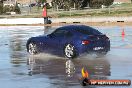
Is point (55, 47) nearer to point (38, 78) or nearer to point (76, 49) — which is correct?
point (76, 49)

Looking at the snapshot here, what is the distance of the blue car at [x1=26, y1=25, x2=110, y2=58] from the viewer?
19.7 metres

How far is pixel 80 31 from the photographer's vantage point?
799 inches

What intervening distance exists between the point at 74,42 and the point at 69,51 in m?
0.44

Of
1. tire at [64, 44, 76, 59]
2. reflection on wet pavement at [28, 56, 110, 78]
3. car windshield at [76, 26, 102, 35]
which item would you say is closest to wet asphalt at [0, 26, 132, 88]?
reflection on wet pavement at [28, 56, 110, 78]

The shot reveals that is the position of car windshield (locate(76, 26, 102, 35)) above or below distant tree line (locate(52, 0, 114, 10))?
above

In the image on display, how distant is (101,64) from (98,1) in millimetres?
78895

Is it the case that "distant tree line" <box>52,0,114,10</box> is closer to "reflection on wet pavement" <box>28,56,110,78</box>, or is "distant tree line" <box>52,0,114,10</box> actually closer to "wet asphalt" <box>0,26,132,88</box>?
"wet asphalt" <box>0,26,132,88</box>

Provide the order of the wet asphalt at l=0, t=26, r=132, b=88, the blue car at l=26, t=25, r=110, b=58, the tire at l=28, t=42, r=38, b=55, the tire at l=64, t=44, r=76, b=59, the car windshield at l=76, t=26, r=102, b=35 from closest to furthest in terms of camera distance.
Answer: the wet asphalt at l=0, t=26, r=132, b=88 → the blue car at l=26, t=25, r=110, b=58 → the tire at l=64, t=44, r=76, b=59 → the car windshield at l=76, t=26, r=102, b=35 → the tire at l=28, t=42, r=38, b=55

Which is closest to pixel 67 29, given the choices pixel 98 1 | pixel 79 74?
pixel 79 74

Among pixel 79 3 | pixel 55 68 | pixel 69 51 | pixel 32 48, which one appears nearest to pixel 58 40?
pixel 69 51

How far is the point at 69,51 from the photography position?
19.9 meters

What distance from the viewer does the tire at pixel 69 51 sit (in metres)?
19.8

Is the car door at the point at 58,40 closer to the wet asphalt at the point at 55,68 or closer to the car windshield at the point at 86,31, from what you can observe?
the wet asphalt at the point at 55,68

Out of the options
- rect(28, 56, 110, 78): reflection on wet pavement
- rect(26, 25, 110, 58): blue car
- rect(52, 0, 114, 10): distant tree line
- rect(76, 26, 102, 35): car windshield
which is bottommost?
rect(52, 0, 114, 10): distant tree line
